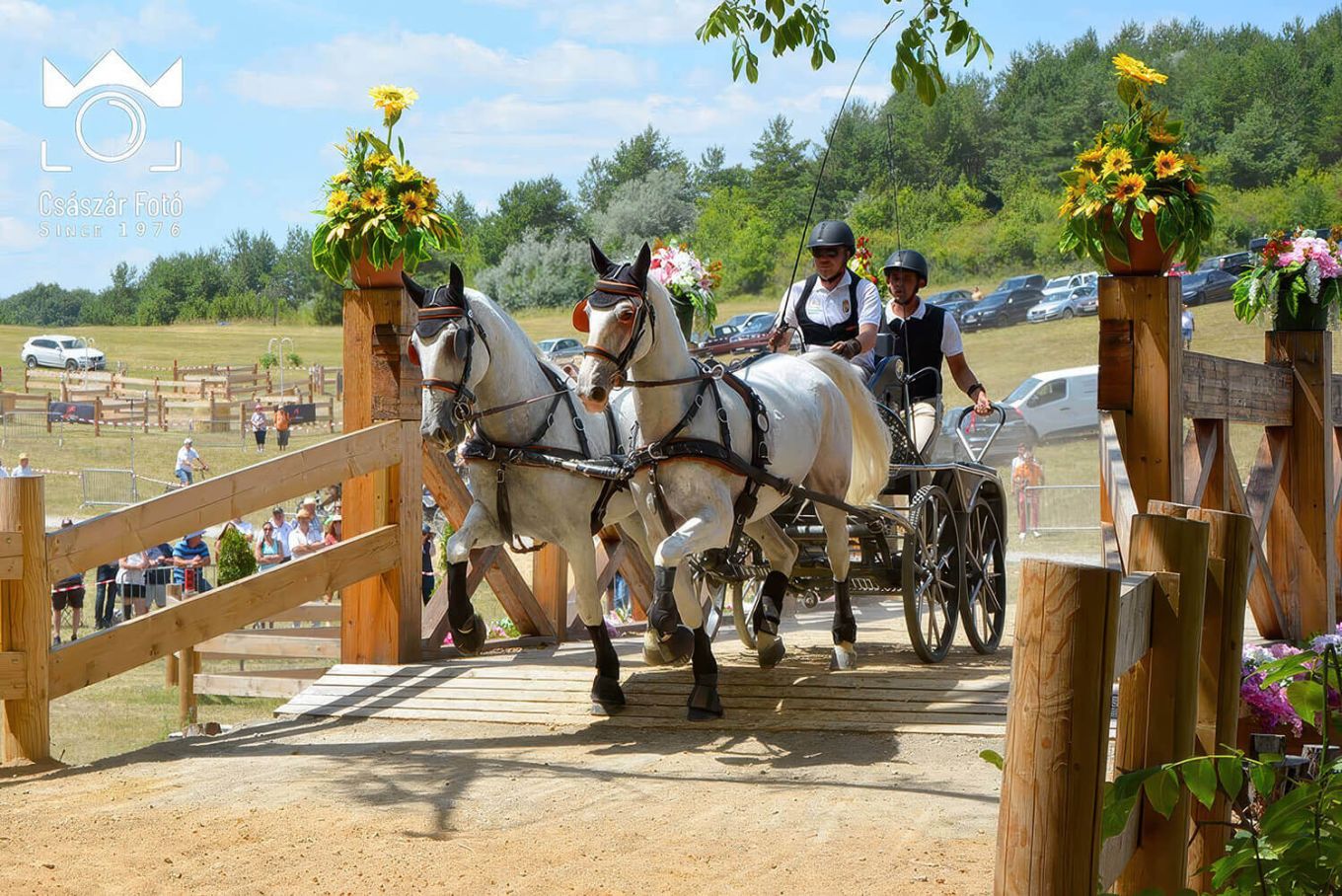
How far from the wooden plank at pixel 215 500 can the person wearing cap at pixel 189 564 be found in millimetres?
8278

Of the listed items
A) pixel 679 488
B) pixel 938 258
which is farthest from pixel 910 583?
pixel 938 258

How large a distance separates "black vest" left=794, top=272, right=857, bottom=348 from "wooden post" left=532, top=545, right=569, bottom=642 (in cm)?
212

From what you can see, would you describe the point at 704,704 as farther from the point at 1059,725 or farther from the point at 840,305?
the point at 1059,725

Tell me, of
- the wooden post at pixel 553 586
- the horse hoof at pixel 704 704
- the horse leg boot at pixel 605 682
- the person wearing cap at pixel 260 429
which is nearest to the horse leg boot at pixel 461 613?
the horse leg boot at pixel 605 682

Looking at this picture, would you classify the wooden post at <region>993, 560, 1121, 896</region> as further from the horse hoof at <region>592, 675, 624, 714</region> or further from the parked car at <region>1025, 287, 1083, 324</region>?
the parked car at <region>1025, 287, 1083, 324</region>

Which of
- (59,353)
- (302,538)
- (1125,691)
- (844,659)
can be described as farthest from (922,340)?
(59,353)

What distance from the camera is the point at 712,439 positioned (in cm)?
617

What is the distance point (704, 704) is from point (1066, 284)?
137ft

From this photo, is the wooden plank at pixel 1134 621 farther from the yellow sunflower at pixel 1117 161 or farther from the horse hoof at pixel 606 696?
the horse hoof at pixel 606 696

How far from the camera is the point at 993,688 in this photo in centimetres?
679

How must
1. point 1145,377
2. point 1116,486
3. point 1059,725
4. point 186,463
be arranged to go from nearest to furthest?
point 1059,725 < point 1116,486 < point 1145,377 < point 186,463

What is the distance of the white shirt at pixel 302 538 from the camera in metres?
15.4

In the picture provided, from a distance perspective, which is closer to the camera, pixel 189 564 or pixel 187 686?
pixel 187 686

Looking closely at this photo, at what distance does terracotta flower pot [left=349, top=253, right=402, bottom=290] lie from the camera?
7460 mm
